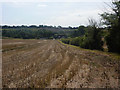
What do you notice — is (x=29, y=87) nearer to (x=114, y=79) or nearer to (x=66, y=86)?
(x=66, y=86)

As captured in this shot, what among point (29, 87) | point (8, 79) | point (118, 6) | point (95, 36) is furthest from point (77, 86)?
point (95, 36)

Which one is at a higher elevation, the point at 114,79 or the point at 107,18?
the point at 107,18

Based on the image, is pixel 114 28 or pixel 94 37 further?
pixel 94 37

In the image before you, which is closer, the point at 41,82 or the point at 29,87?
the point at 29,87

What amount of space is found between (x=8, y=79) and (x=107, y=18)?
18.0 metres

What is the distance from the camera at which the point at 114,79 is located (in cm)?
654

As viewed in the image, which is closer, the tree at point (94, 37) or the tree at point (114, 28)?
the tree at point (114, 28)

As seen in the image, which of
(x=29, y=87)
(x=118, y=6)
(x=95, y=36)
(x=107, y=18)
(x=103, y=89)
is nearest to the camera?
(x=103, y=89)

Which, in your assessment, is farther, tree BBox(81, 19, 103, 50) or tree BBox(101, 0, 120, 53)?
tree BBox(81, 19, 103, 50)

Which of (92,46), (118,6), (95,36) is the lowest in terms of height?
(92,46)

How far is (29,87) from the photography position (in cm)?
564

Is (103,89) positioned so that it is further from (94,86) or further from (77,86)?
(77,86)

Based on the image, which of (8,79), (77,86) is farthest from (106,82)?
(8,79)

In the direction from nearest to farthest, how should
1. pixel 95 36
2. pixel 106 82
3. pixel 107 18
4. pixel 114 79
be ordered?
pixel 106 82 → pixel 114 79 → pixel 107 18 → pixel 95 36
